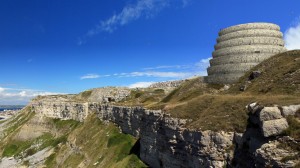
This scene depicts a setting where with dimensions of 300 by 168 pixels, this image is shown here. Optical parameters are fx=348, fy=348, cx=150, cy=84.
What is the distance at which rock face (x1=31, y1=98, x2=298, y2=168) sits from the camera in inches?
985

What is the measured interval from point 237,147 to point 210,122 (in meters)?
4.71

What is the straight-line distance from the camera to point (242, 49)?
61094mm

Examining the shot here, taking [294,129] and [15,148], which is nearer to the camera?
[294,129]

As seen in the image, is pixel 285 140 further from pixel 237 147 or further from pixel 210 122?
pixel 210 122

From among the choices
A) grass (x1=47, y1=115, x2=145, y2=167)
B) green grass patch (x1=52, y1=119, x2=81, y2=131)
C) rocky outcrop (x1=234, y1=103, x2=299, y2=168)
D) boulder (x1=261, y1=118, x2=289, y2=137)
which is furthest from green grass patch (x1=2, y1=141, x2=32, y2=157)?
boulder (x1=261, y1=118, x2=289, y2=137)

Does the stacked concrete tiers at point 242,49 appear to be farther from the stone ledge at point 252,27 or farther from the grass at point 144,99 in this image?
the grass at point 144,99

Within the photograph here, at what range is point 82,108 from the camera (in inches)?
4274

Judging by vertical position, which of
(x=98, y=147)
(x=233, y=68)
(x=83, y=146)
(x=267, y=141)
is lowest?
(x=83, y=146)

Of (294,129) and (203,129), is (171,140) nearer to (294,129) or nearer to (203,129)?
(203,129)

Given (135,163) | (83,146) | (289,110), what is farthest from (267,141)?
(83,146)

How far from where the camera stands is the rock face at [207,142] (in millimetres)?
25016

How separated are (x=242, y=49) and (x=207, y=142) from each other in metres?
32.3

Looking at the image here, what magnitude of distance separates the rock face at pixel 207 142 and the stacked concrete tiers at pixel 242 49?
54.9ft

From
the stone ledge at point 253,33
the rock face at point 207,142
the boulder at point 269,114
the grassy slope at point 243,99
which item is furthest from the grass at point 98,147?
the boulder at point 269,114
